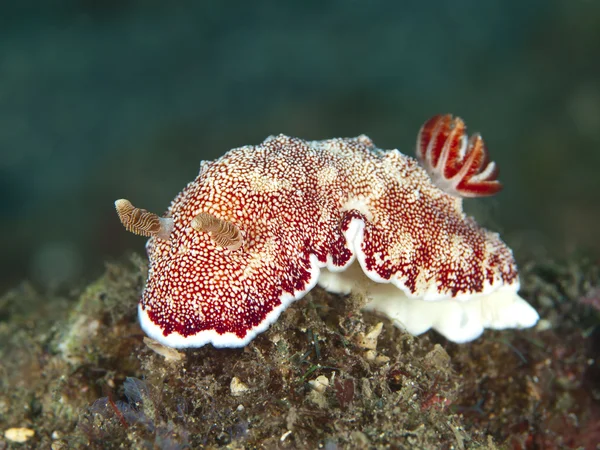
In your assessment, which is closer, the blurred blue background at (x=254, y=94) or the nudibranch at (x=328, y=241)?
the nudibranch at (x=328, y=241)

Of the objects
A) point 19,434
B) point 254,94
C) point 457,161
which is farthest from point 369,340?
point 254,94

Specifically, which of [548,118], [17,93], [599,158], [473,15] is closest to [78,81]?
[17,93]

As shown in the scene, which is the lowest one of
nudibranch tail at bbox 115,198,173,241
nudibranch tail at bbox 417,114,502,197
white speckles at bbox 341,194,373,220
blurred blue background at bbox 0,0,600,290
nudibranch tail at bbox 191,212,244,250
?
blurred blue background at bbox 0,0,600,290

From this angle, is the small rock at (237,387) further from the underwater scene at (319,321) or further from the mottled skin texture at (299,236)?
the mottled skin texture at (299,236)

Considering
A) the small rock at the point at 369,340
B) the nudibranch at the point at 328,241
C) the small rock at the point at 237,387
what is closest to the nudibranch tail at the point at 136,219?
the nudibranch at the point at 328,241

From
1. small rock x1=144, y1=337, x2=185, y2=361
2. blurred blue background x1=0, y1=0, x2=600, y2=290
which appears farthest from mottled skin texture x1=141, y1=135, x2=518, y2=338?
blurred blue background x1=0, y1=0, x2=600, y2=290

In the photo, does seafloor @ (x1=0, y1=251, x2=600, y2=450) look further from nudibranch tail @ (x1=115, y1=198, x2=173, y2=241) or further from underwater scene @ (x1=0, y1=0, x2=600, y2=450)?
nudibranch tail @ (x1=115, y1=198, x2=173, y2=241)

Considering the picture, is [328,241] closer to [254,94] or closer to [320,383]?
[320,383]
